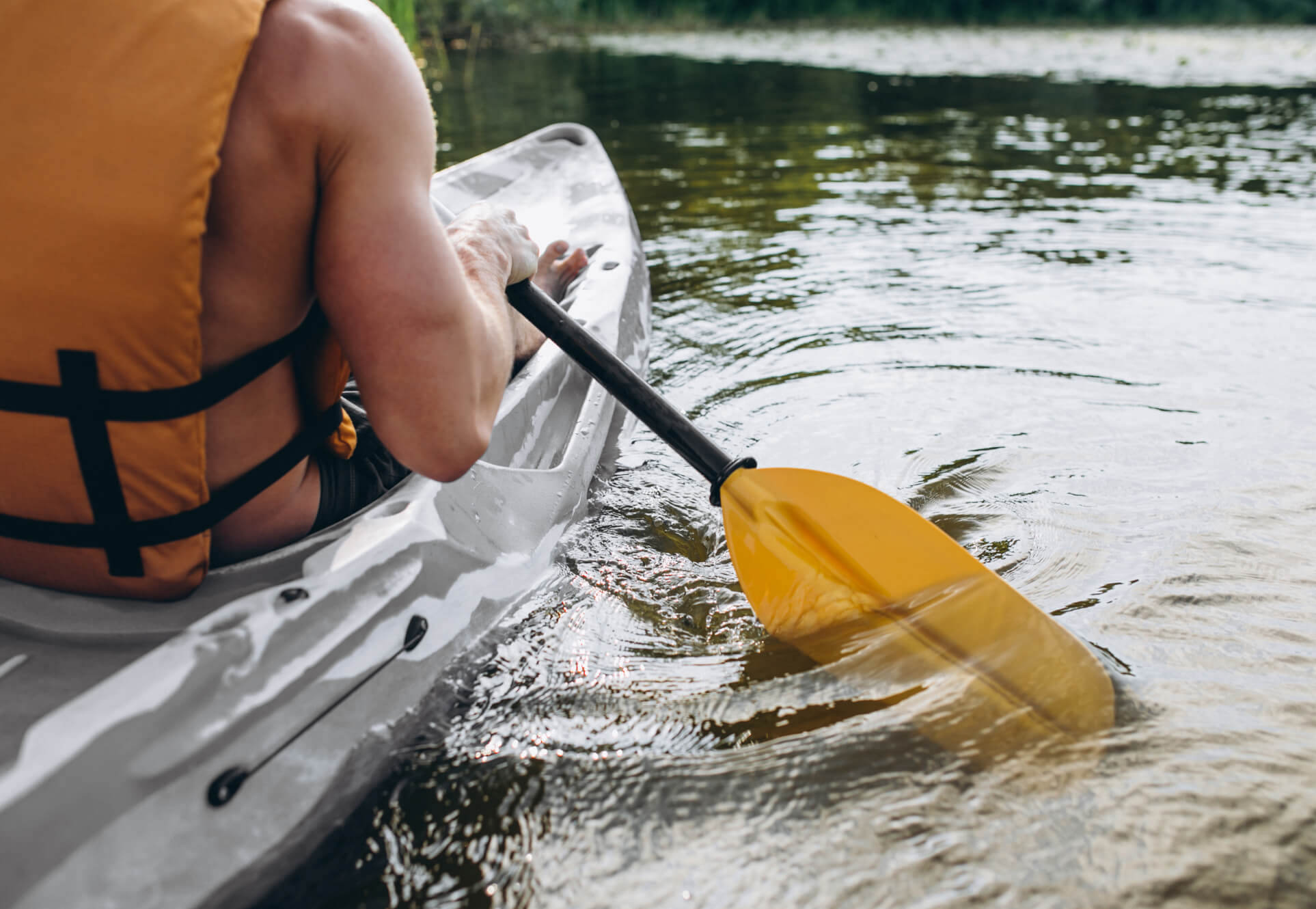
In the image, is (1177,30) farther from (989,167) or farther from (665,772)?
(665,772)

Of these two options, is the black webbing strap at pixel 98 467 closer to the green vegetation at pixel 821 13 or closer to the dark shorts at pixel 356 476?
the dark shorts at pixel 356 476

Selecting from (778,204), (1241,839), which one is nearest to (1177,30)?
(778,204)

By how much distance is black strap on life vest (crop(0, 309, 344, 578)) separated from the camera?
46.1 inches

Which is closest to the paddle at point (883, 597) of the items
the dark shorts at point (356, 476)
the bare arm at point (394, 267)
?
the dark shorts at point (356, 476)

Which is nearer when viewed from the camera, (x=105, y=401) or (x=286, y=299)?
(x=105, y=401)

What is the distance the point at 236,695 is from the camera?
1268 mm

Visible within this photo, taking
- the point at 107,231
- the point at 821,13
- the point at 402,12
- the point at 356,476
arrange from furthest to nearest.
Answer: the point at 821,13
the point at 402,12
the point at 356,476
the point at 107,231

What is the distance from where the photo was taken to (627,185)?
6.16 m

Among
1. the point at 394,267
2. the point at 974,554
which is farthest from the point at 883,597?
the point at 394,267

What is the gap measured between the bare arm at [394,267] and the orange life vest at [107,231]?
0.44 ft

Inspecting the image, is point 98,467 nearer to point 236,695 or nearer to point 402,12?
point 236,695

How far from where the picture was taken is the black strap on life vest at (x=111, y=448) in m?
1.17

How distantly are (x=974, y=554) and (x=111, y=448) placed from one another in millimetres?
1764

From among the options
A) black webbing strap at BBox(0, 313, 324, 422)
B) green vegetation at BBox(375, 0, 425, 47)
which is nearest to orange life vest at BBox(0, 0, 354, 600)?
black webbing strap at BBox(0, 313, 324, 422)
